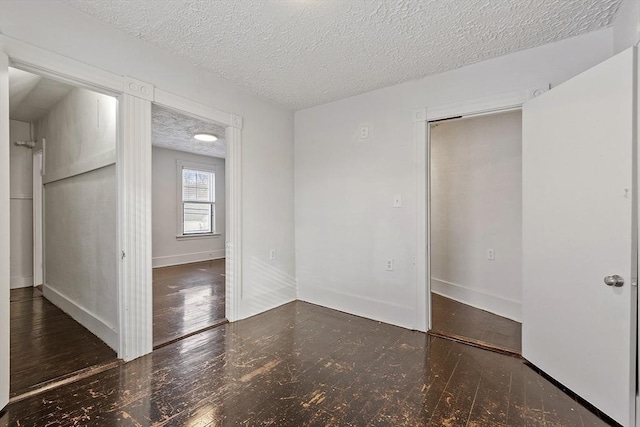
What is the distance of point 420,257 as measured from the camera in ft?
9.67

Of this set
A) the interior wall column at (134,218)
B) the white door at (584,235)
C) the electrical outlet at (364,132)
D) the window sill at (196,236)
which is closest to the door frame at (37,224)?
the window sill at (196,236)

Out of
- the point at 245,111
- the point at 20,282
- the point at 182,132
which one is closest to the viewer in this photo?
the point at 245,111

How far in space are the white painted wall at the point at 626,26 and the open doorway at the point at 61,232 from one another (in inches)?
147

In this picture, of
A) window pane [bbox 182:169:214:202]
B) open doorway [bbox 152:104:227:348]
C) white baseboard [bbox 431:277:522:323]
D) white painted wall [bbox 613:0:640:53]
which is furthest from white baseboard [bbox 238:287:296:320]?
window pane [bbox 182:169:214:202]

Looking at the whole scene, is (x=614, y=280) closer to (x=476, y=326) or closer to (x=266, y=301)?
(x=476, y=326)

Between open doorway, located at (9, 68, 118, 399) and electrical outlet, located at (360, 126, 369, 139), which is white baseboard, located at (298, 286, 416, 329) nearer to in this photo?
electrical outlet, located at (360, 126, 369, 139)

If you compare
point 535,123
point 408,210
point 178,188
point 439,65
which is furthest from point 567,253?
point 178,188

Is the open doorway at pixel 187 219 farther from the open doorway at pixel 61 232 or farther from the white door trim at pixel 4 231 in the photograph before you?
the white door trim at pixel 4 231

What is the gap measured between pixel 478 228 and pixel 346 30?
9.22ft

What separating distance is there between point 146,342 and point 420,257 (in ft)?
8.56

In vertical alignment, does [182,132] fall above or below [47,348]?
above

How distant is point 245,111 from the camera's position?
3.30 meters

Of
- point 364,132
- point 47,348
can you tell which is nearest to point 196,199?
point 47,348

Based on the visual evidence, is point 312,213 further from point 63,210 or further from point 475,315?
point 63,210
